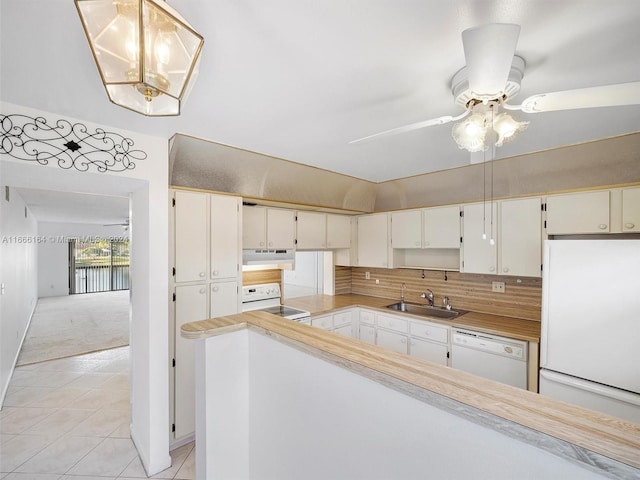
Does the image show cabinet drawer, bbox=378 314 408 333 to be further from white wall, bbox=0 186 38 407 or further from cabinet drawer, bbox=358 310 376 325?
white wall, bbox=0 186 38 407

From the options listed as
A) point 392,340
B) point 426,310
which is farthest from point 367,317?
point 426,310

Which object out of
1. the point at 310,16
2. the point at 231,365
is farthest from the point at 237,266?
the point at 310,16

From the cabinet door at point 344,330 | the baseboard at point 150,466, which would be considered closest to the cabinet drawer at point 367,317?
the cabinet door at point 344,330

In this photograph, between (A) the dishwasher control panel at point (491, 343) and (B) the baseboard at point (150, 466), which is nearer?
(B) the baseboard at point (150, 466)

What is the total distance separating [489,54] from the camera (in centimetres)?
115

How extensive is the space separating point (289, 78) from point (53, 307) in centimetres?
951

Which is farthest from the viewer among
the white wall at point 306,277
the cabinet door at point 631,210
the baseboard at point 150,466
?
the white wall at point 306,277

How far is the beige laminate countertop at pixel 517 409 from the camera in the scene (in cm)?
64

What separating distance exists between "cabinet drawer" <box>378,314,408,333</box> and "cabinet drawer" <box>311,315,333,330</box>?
0.62 metres

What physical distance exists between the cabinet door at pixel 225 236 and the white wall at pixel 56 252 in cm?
916

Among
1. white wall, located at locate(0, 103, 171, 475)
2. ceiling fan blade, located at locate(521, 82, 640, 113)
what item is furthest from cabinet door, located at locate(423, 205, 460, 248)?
white wall, located at locate(0, 103, 171, 475)

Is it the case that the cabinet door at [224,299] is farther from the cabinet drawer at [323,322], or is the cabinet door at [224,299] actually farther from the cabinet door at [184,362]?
the cabinet drawer at [323,322]

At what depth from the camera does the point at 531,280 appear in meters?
3.10

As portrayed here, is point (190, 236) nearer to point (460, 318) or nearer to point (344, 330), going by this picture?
point (344, 330)
